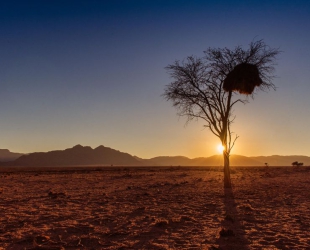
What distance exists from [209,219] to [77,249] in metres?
4.99

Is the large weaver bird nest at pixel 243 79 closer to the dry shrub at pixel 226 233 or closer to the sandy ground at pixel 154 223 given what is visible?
the sandy ground at pixel 154 223

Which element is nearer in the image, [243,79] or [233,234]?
[233,234]

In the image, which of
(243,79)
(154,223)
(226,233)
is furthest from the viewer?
(243,79)

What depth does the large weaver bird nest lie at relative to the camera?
64.0ft

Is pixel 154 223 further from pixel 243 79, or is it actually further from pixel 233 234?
pixel 243 79

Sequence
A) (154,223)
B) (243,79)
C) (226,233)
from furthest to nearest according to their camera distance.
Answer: (243,79), (154,223), (226,233)

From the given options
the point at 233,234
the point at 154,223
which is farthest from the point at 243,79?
the point at 233,234

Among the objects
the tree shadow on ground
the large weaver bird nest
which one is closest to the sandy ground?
the tree shadow on ground

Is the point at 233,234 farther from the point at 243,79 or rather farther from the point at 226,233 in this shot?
the point at 243,79

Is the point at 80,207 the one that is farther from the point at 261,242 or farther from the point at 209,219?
the point at 261,242

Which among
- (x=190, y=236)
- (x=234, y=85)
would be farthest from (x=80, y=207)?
(x=234, y=85)

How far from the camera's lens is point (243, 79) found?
19.5 m

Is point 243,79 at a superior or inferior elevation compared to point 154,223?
superior

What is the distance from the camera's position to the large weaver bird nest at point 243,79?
19.5 m
